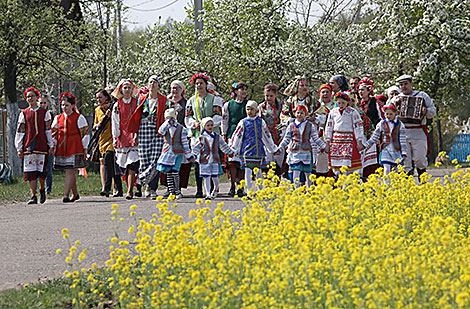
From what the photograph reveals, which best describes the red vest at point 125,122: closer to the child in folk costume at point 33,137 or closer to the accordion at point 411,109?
the child in folk costume at point 33,137

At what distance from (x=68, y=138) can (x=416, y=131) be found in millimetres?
5822

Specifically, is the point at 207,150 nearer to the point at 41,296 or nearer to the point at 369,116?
the point at 369,116

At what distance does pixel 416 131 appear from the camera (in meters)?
12.2

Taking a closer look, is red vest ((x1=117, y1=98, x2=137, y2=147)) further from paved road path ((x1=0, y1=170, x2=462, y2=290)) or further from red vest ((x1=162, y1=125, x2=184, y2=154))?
paved road path ((x1=0, y1=170, x2=462, y2=290))

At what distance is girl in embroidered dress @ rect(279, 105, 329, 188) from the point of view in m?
11.9

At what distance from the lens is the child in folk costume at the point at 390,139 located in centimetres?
1175

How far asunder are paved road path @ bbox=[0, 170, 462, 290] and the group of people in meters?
0.63

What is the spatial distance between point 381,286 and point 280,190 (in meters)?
2.40

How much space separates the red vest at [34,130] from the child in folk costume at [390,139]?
530cm

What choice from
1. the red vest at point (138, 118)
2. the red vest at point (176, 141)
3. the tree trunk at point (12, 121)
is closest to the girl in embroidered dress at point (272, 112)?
the red vest at point (176, 141)

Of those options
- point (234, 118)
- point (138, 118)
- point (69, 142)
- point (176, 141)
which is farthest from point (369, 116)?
point (69, 142)

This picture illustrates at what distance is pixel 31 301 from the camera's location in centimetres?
545

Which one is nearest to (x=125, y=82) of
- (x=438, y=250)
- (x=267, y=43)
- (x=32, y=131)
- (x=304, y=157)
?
(x=32, y=131)

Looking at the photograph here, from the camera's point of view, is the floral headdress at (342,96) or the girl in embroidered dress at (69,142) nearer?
the floral headdress at (342,96)
